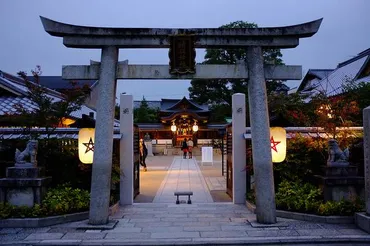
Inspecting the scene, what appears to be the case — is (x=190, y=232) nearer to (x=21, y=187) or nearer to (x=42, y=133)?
(x=21, y=187)

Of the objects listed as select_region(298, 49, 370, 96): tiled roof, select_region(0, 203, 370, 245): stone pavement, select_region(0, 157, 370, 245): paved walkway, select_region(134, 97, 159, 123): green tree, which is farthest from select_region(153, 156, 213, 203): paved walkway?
select_region(134, 97, 159, 123): green tree

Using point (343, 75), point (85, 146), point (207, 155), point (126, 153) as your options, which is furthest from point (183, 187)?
point (343, 75)

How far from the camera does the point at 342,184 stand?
9.53 metres

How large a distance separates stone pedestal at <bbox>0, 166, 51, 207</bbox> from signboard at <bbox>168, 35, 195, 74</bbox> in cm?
472

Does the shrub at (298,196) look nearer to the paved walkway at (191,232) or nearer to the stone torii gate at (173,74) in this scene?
the paved walkway at (191,232)

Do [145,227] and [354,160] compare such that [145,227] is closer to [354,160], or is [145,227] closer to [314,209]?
[314,209]

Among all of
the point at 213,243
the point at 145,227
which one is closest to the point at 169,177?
the point at 145,227

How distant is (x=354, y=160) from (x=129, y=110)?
7.78 metres

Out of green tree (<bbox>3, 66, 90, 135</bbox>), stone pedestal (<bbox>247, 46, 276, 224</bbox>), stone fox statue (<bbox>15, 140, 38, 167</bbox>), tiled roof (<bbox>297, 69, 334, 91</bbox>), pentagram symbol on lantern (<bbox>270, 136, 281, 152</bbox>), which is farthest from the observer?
tiled roof (<bbox>297, 69, 334, 91</bbox>)

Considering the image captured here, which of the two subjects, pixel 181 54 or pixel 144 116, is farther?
pixel 144 116

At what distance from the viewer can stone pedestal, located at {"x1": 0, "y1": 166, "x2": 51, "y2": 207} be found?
30.8 ft

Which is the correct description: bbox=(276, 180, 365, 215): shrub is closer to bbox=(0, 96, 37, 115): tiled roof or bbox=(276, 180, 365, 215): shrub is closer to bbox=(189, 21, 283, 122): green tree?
bbox=(0, 96, 37, 115): tiled roof

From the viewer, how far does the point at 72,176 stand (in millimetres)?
11375

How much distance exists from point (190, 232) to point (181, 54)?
4475 mm
